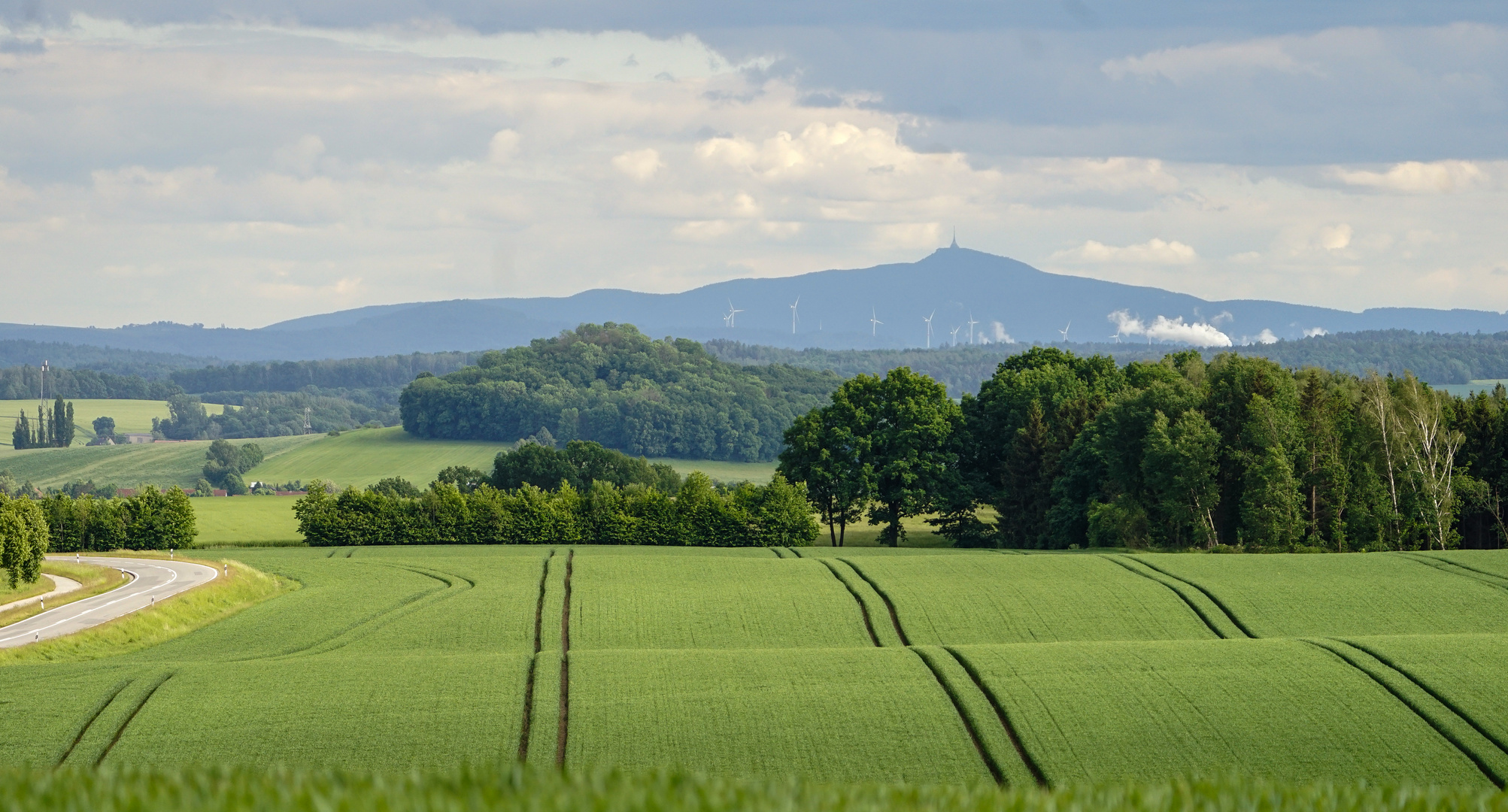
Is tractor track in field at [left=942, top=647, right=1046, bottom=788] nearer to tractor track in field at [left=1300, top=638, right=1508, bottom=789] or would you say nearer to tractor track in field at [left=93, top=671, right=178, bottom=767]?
tractor track in field at [left=1300, top=638, right=1508, bottom=789]

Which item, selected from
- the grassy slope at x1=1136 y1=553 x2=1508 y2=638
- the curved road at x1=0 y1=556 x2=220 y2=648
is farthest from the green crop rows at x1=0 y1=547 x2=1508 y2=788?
the curved road at x1=0 y1=556 x2=220 y2=648

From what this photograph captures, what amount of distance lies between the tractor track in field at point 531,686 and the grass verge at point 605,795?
1955 cm

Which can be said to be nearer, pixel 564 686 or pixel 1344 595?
pixel 564 686

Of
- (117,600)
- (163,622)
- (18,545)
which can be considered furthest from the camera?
(18,545)

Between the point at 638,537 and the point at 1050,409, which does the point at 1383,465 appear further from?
the point at 638,537

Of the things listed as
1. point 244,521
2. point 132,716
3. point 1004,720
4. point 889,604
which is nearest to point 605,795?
point 1004,720

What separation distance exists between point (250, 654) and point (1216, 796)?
39.5m

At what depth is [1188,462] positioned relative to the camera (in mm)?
73938

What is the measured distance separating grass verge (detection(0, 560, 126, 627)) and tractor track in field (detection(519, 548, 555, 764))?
833 inches

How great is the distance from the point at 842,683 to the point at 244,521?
80.2 metres

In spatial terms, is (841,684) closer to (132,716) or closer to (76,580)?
(132,716)

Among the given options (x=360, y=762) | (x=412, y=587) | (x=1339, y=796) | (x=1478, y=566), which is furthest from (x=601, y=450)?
(x=1339, y=796)

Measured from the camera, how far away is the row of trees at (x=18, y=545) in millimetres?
58156

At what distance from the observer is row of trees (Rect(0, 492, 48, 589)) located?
191ft
